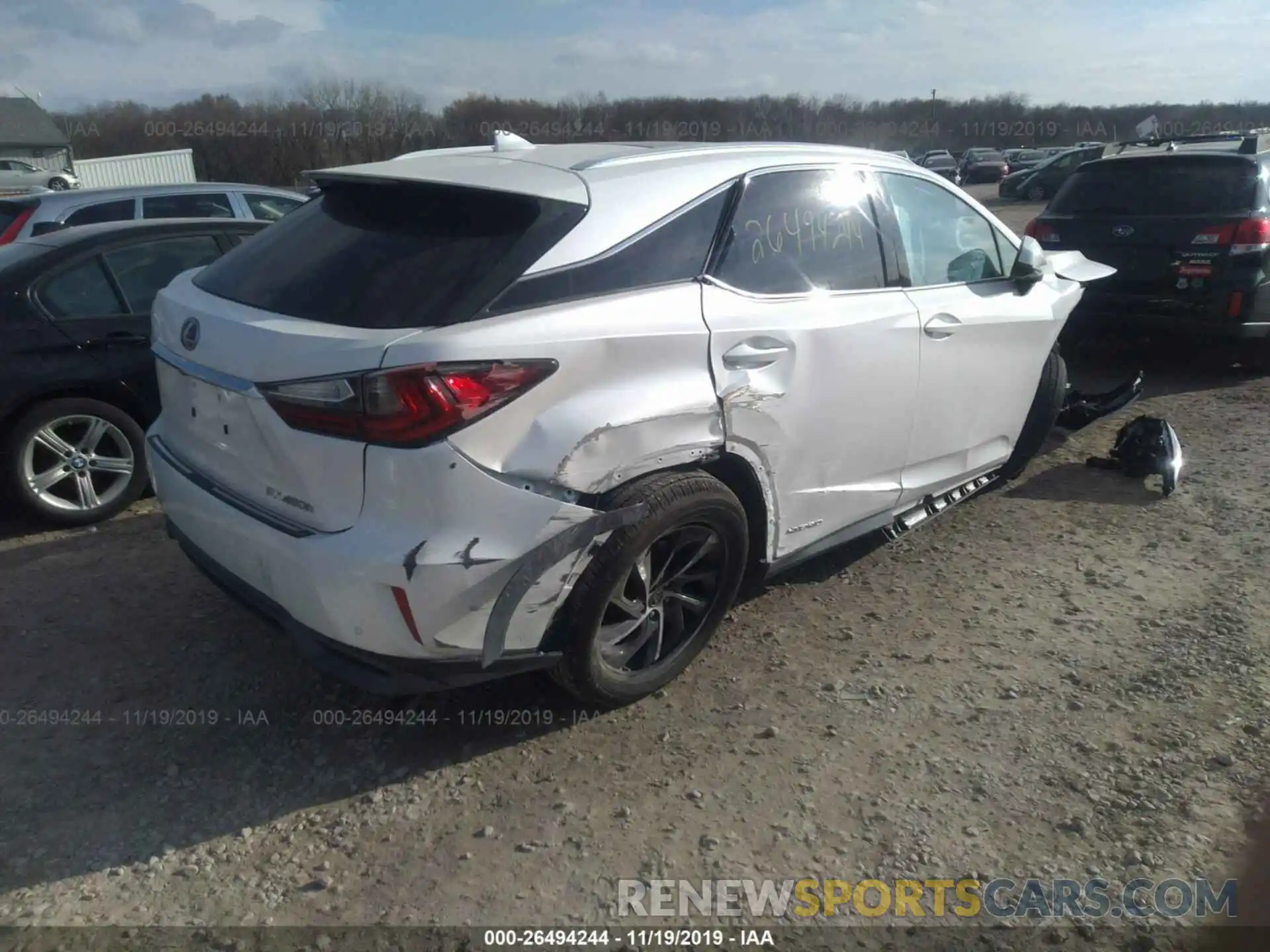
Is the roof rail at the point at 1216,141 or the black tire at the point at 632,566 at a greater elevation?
the roof rail at the point at 1216,141

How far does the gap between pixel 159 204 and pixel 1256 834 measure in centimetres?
971

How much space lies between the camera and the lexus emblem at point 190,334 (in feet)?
9.55

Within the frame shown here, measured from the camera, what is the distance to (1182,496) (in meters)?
5.03

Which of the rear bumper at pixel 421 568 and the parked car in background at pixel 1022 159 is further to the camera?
the parked car in background at pixel 1022 159

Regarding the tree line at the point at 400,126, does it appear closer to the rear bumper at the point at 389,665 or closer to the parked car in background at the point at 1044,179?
the parked car in background at the point at 1044,179

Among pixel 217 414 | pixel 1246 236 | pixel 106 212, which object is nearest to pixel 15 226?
pixel 106 212

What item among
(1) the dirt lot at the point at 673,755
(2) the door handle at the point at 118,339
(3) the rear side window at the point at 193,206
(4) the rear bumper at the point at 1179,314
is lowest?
(1) the dirt lot at the point at 673,755

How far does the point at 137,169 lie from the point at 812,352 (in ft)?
128

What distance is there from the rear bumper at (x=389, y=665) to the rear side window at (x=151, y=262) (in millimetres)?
2828

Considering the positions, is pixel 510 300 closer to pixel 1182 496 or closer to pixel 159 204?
pixel 1182 496


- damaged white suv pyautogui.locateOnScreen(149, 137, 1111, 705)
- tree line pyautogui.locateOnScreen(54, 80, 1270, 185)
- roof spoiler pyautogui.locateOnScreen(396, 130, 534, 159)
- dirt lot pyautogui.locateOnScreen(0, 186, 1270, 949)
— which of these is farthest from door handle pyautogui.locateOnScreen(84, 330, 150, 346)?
tree line pyautogui.locateOnScreen(54, 80, 1270, 185)

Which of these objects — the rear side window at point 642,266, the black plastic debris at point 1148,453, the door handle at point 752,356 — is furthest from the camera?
the black plastic debris at point 1148,453

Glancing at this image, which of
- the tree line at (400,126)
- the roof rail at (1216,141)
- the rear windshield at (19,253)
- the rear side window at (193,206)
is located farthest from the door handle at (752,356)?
the tree line at (400,126)

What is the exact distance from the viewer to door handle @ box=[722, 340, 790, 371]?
303cm
